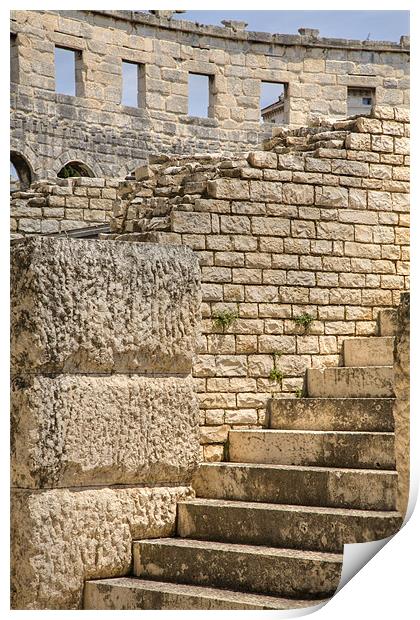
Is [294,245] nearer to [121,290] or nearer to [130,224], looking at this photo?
[130,224]

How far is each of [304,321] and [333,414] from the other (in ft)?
6.47

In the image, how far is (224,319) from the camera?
9.49 meters

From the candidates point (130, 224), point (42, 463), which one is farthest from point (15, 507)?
point (130, 224)

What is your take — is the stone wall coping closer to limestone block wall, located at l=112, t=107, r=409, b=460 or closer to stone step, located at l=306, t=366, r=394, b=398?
limestone block wall, located at l=112, t=107, r=409, b=460

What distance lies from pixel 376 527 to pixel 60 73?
18.8 metres

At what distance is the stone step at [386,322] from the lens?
10.2 m

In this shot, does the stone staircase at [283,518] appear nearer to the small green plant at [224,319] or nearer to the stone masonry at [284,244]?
the stone masonry at [284,244]

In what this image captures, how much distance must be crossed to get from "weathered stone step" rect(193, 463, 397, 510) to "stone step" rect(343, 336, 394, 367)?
1.78m

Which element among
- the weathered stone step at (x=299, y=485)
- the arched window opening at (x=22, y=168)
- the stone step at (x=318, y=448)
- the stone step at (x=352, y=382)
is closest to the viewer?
the weathered stone step at (x=299, y=485)

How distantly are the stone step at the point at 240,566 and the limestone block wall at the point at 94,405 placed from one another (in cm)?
16

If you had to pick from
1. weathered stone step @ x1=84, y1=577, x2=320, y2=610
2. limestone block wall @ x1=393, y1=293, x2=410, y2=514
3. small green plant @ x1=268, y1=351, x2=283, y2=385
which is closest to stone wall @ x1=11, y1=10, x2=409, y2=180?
small green plant @ x1=268, y1=351, x2=283, y2=385

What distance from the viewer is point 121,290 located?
21.8ft

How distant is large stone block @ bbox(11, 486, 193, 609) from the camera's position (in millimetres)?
6250

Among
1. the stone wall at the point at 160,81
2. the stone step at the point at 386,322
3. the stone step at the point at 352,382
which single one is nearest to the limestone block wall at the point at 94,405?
the stone step at the point at 352,382
